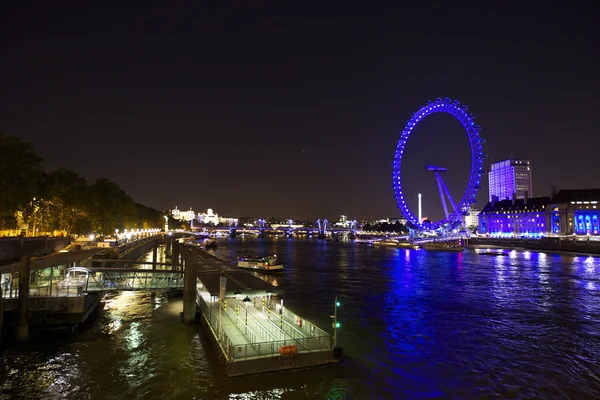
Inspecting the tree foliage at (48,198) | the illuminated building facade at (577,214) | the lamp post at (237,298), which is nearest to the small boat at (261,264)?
the tree foliage at (48,198)

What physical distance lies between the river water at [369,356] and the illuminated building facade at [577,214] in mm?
136913

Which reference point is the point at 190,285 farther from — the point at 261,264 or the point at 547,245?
the point at 547,245

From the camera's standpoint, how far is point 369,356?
83.7 feet

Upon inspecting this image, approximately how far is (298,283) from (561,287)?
111 feet

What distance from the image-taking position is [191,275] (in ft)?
99.3

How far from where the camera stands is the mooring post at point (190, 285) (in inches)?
1190

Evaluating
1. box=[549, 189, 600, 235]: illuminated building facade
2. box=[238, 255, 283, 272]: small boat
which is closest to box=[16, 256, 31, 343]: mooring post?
box=[238, 255, 283, 272]: small boat

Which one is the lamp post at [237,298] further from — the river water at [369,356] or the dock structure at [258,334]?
the river water at [369,356]

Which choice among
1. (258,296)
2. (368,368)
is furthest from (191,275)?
(368,368)

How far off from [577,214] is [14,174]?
178565 mm

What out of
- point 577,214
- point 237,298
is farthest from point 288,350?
point 577,214

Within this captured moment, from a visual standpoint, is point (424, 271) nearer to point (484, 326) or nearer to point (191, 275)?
point (484, 326)

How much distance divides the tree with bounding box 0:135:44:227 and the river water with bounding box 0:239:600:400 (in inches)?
673

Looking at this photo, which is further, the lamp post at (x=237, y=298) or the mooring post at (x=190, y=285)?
the mooring post at (x=190, y=285)
